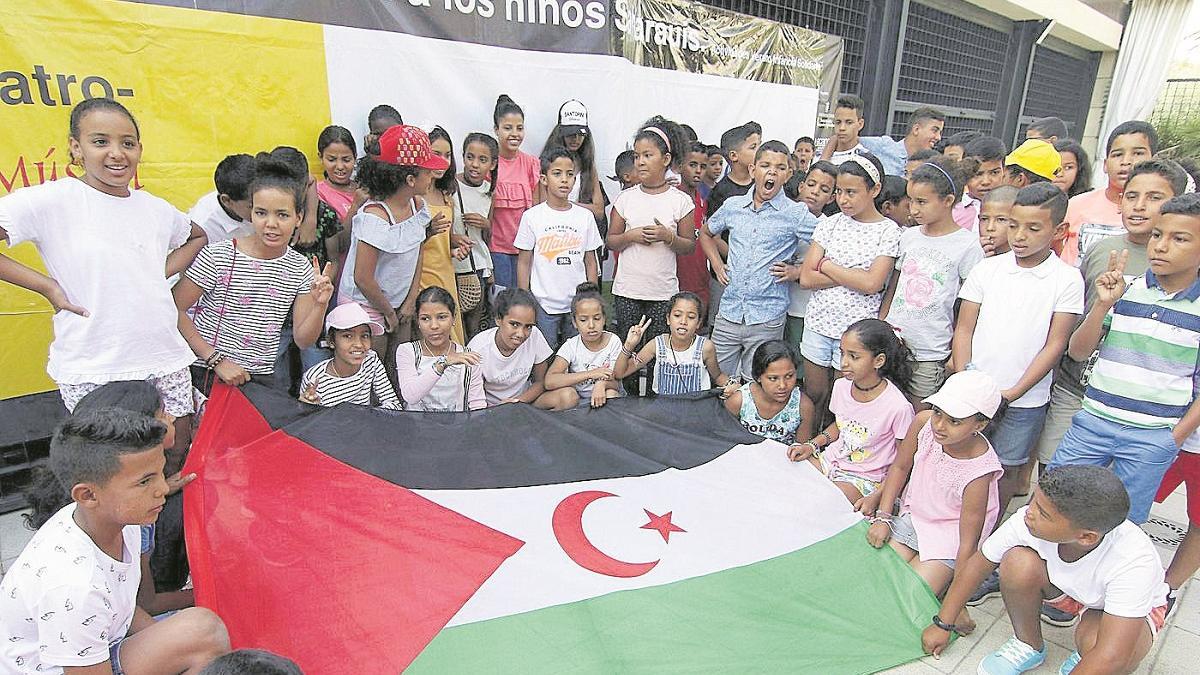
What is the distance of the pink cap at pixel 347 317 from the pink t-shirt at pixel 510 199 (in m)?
1.12

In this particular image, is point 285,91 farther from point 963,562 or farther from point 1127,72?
point 1127,72

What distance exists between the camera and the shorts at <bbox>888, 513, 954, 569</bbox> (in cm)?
255

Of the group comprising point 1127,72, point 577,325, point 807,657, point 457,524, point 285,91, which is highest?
point 1127,72

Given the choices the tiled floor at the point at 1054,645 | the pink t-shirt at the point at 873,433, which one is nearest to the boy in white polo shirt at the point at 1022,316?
the pink t-shirt at the point at 873,433

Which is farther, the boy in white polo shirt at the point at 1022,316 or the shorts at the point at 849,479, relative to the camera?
the shorts at the point at 849,479

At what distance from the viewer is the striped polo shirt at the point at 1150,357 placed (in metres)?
2.31

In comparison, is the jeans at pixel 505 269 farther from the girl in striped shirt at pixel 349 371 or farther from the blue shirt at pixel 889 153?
the blue shirt at pixel 889 153

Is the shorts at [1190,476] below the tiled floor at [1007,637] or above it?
above

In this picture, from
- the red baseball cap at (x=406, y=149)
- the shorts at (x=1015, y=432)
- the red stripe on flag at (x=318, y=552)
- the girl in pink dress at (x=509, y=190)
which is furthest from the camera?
the girl in pink dress at (x=509, y=190)

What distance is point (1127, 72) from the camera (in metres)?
12.6

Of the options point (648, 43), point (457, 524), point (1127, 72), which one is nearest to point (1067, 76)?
point (1127, 72)

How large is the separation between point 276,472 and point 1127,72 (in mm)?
15305

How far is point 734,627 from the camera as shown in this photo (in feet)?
7.14

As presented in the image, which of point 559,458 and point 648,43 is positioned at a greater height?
point 648,43
